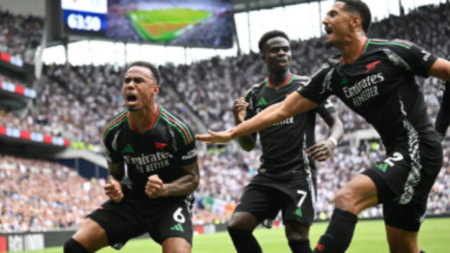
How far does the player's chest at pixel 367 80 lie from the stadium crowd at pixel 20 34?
1306 inches

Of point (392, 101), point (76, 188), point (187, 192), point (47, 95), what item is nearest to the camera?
point (392, 101)

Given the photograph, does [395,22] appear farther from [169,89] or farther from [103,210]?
[103,210]

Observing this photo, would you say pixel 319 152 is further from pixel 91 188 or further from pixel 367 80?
pixel 91 188

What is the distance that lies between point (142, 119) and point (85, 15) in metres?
32.9

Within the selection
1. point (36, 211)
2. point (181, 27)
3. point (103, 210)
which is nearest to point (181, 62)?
point (181, 27)

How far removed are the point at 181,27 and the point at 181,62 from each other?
1023cm

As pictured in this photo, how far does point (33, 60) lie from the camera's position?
125 feet

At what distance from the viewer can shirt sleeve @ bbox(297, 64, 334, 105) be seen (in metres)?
5.36

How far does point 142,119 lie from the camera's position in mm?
6203

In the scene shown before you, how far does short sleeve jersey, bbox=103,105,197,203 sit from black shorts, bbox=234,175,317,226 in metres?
0.85

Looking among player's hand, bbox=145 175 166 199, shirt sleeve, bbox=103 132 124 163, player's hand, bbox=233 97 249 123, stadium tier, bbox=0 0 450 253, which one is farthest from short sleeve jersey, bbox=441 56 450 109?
stadium tier, bbox=0 0 450 253

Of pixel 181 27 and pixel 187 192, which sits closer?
pixel 187 192

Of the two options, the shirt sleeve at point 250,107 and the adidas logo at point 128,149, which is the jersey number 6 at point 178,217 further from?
the shirt sleeve at point 250,107

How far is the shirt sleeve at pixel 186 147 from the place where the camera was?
19.8 ft
